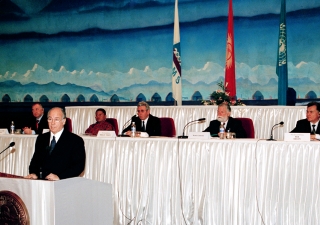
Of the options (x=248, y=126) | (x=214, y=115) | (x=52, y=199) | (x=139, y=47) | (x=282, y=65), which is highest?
(x=139, y=47)

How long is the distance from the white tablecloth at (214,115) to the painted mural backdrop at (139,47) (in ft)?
5.80

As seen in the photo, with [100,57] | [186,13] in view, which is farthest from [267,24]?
[100,57]

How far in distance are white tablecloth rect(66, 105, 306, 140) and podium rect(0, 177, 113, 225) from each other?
12.4 feet

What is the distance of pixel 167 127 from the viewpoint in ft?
21.7

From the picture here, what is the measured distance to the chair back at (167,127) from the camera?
21.6ft

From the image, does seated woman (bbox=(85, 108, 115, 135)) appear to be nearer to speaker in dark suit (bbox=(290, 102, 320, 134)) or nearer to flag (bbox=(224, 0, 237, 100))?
flag (bbox=(224, 0, 237, 100))

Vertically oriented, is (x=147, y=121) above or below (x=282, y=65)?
below

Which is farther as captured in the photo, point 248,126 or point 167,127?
point 167,127

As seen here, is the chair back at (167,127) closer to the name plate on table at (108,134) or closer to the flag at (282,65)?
the name plate on table at (108,134)

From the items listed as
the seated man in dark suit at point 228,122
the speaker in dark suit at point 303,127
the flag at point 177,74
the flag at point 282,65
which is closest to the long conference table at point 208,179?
the seated man in dark suit at point 228,122

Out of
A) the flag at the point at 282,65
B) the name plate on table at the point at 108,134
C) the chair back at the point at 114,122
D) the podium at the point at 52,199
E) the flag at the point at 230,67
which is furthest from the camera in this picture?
the flag at the point at 230,67

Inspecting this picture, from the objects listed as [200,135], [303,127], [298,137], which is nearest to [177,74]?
[303,127]

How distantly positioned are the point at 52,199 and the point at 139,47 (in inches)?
276

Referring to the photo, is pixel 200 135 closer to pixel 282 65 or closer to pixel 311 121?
pixel 311 121
